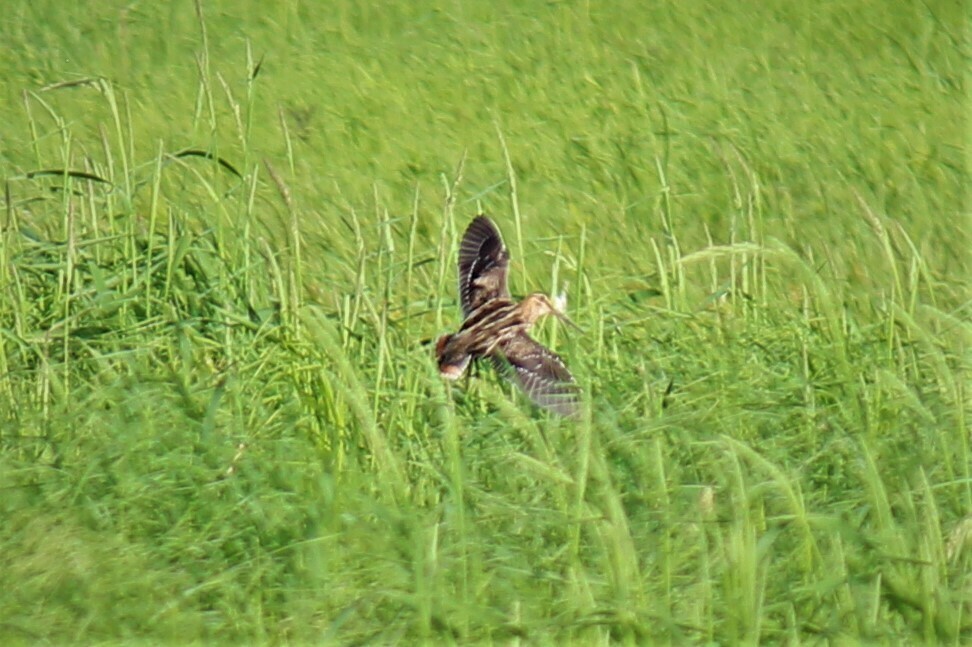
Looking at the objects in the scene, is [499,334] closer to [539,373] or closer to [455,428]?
[539,373]

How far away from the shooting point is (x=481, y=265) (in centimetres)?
529

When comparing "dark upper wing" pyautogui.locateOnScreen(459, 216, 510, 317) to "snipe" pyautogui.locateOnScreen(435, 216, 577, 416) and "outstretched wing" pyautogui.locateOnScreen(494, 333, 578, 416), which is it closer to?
"snipe" pyautogui.locateOnScreen(435, 216, 577, 416)

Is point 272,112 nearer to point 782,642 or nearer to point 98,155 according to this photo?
point 98,155

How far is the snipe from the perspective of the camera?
446 centimetres

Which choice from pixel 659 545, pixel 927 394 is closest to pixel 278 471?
pixel 659 545

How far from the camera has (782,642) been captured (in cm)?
353

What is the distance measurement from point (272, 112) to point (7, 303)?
3589 millimetres

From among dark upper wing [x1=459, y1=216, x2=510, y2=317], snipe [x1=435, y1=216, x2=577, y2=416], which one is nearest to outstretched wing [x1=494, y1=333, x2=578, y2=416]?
snipe [x1=435, y1=216, x2=577, y2=416]

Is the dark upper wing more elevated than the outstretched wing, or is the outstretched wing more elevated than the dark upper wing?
the dark upper wing

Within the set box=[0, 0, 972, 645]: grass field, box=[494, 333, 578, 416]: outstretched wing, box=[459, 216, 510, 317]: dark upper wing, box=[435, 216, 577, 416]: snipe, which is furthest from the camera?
box=[459, 216, 510, 317]: dark upper wing

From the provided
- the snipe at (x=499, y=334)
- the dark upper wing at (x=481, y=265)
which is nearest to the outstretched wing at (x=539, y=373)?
the snipe at (x=499, y=334)

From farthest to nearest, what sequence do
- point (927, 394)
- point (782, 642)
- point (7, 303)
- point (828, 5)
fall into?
point (828, 5), point (7, 303), point (927, 394), point (782, 642)

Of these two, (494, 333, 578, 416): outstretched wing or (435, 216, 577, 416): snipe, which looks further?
(435, 216, 577, 416): snipe

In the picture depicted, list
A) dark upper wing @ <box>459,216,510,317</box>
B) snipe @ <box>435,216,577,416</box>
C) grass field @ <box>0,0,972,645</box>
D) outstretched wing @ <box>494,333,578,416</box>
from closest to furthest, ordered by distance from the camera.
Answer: grass field @ <box>0,0,972,645</box>, outstretched wing @ <box>494,333,578,416</box>, snipe @ <box>435,216,577,416</box>, dark upper wing @ <box>459,216,510,317</box>
